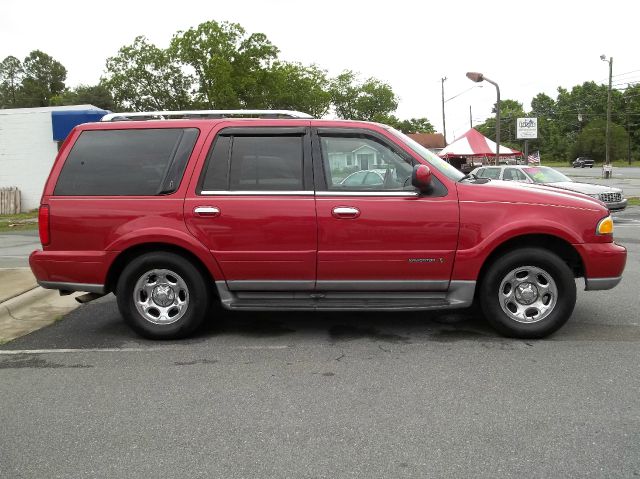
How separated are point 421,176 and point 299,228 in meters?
1.10

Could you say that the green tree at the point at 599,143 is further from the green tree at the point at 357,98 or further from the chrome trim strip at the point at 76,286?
the chrome trim strip at the point at 76,286

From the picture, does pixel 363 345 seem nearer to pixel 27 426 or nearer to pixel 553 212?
pixel 553 212

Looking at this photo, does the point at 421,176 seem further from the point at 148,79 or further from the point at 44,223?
the point at 148,79

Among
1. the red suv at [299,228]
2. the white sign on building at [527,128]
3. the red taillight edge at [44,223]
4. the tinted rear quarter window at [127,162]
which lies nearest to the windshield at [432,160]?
the red suv at [299,228]

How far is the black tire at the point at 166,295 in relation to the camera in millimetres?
5012

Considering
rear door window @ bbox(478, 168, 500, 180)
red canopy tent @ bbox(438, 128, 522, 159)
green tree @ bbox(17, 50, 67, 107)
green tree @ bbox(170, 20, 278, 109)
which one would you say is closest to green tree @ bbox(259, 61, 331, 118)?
green tree @ bbox(170, 20, 278, 109)

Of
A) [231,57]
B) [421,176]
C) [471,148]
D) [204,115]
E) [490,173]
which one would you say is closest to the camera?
[421,176]

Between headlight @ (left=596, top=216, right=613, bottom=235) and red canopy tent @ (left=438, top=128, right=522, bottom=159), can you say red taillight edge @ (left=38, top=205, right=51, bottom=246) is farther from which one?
red canopy tent @ (left=438, top=128, right=522, bottom=159)

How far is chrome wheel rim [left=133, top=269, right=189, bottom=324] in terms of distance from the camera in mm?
5102

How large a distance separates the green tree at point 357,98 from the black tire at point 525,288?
9448 cm

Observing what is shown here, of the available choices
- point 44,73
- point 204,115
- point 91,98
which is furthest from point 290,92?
point 44,73

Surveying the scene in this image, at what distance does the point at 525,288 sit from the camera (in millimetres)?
4938

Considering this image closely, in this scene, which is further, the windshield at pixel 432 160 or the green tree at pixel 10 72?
the green tree at pixel 10 72

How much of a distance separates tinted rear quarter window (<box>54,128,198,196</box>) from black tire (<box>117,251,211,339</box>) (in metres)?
0.61
